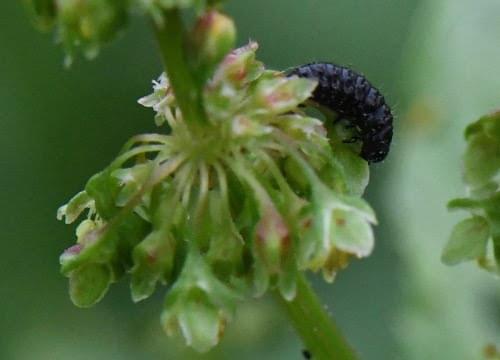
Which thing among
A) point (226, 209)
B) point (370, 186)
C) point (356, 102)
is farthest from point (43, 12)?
point (370, 186)

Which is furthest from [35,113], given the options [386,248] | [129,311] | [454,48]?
[454,48]

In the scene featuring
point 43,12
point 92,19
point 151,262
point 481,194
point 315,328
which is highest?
point 43,12

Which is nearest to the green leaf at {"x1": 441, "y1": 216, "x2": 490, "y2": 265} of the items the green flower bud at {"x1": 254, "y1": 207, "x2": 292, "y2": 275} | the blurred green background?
the green flower bud at {"x1": 254, "y1": 207, "x2": 292, "y2": 275}

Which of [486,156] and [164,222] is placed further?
[486,156]

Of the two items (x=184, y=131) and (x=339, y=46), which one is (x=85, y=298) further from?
(x=339, y=46)

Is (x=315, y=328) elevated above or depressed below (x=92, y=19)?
below

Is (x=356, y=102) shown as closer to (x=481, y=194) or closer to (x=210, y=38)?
(x=481, y=194)

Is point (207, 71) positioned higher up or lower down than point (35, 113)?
lower down
